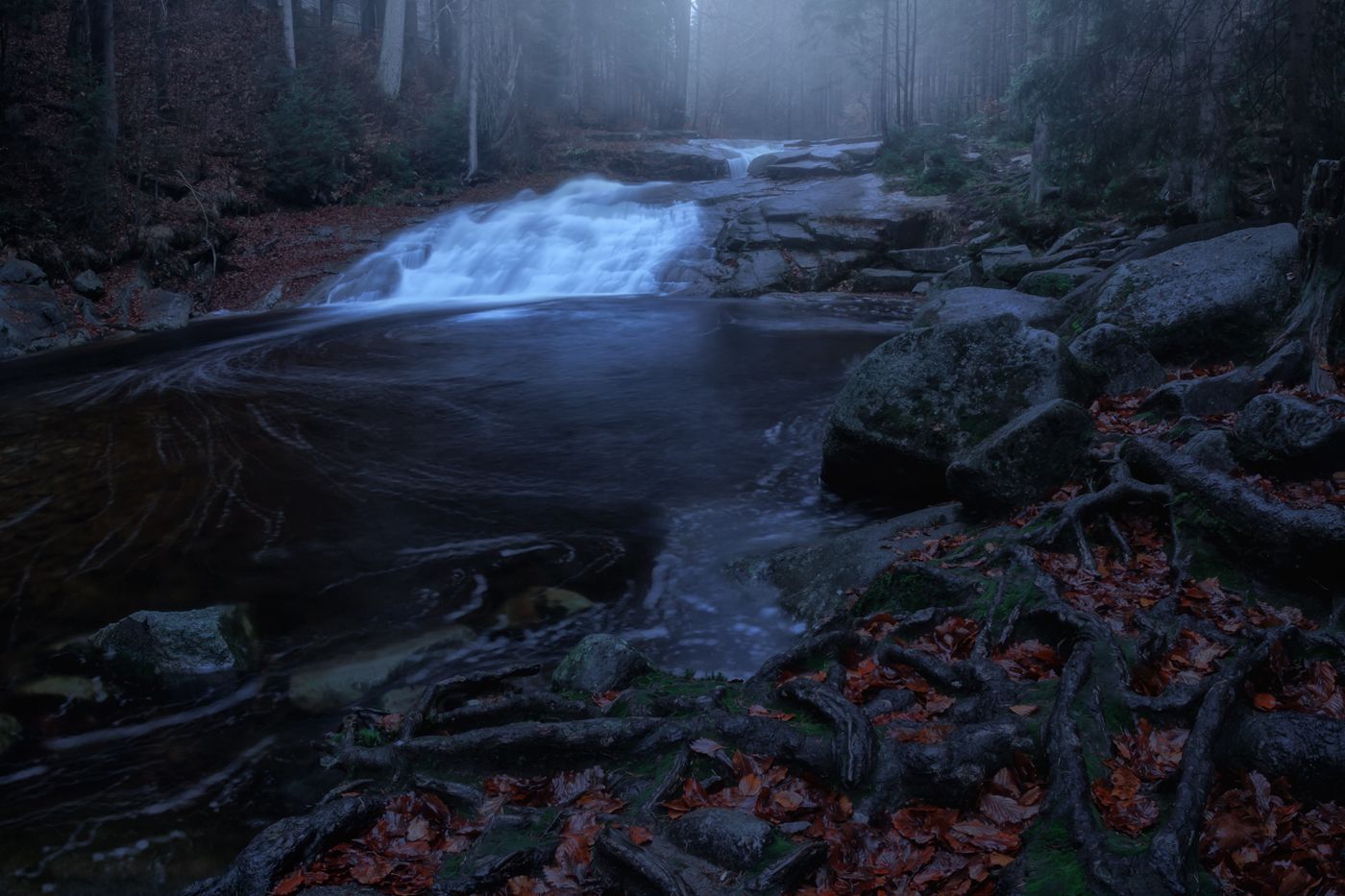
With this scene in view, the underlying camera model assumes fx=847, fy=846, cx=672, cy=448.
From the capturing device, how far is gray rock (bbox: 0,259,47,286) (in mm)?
17266

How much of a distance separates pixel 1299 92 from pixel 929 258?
1246 centimetres

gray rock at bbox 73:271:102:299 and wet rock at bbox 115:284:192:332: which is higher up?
gray rock at bbox 73:271:102:299

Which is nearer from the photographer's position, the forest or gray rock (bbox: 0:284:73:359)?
the forest

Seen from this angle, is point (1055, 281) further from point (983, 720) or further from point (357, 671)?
point (357, 671)

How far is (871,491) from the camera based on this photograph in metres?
8.41

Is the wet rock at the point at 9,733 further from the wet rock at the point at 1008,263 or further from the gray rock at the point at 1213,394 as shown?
the wet rock at the point at 1008,263

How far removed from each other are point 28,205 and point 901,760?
74.2 ft

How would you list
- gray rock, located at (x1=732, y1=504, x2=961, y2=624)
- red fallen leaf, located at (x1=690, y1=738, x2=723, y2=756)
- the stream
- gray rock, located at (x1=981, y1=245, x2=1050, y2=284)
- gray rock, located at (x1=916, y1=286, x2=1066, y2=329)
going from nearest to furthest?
red fallen leaf, located at (x1=690, y1=738, x2=723, y2=756) → the stream → gray rock, located at (x1=732, y1=504, x2=961, y2=624) → gray rock, located at (x1=916, y1=286, x2=1066, y2=329) → gray rock, located at (x1=981, y1=245, x2=1050, y2=284)

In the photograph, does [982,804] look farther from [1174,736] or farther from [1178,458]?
[1178,458]

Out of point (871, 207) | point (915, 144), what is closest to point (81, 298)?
point (871, 207)

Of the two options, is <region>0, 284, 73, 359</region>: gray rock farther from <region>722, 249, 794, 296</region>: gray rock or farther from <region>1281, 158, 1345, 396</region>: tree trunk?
<region>1281, 158, 1345, 396</region>: tree trunk

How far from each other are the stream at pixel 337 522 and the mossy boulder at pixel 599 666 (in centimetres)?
54

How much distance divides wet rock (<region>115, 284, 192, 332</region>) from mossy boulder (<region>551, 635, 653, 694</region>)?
56.6 ft

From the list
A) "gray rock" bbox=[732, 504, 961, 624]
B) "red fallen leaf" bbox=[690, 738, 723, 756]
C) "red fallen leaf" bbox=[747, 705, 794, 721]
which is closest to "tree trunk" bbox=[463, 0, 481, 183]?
"gray rock" bbox=[732, 504, 961, 624]
